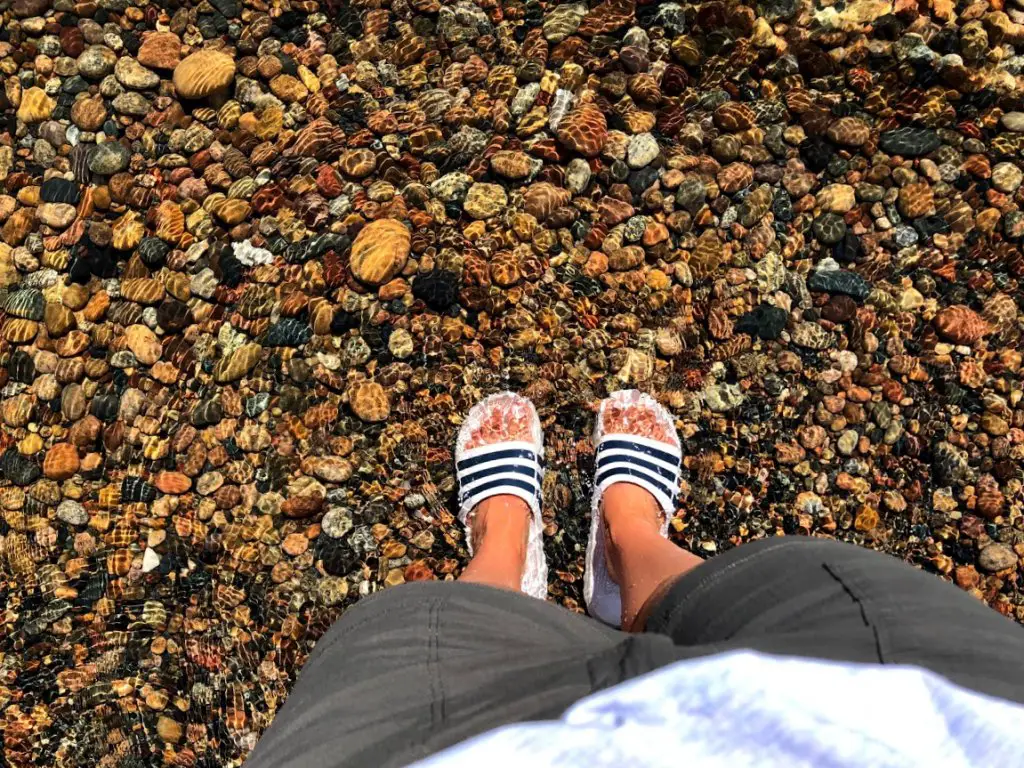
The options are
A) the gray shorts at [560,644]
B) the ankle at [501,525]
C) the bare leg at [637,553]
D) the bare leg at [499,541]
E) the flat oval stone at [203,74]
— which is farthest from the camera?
the flat oval stone at [203,74]

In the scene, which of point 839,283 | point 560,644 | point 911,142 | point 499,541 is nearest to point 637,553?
point 499,541

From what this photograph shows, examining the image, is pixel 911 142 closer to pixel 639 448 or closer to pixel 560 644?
pixel 639 448

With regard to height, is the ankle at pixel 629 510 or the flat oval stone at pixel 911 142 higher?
the flat oval stone at pixel 911 142

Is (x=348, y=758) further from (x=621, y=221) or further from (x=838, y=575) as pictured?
(x=621, y=221)

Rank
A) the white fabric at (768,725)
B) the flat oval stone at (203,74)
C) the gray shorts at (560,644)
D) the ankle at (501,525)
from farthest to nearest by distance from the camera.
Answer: the flat oval stone at (203,74) → the ankle at (501,525) → the gray shorts at (560,644) → the white fabric at (768,725)

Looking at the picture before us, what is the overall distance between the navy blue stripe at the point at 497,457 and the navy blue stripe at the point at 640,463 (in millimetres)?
223

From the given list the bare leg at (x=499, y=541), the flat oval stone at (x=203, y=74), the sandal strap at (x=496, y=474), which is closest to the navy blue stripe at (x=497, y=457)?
the sandal strap at (x=496, y=474)

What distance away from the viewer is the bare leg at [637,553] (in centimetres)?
184

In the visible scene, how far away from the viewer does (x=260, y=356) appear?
7.41 ft

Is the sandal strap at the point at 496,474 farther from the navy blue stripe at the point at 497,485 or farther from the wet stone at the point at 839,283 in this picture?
the wet stone at the point at 839,283

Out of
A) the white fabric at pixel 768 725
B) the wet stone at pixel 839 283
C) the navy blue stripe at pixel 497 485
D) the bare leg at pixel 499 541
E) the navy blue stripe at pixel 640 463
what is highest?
the wet stone at pixel 839 283

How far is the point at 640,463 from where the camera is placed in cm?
216

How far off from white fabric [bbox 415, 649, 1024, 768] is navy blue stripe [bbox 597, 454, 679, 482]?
117cm

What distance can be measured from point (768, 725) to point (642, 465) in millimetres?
1263
